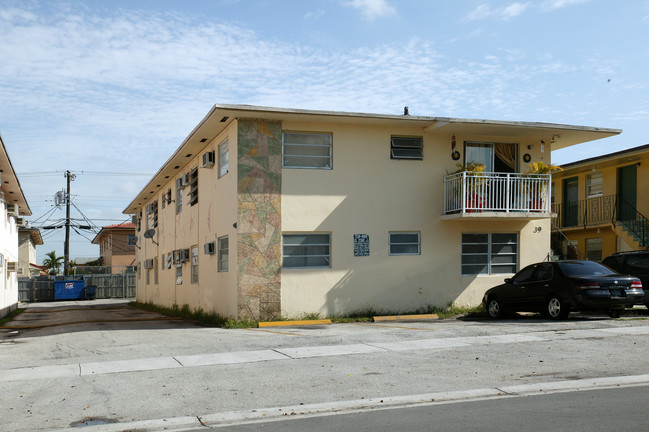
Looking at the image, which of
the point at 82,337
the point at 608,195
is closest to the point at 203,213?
the point at 82,337

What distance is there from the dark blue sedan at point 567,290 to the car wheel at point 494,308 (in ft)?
0.11

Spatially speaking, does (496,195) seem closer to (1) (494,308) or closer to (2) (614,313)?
(1) (494,308)

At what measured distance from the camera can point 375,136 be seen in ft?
61.6

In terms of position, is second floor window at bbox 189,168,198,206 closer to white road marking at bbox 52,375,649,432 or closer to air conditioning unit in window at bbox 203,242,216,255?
air conditioning unit in window at bbox 203,242,216,255

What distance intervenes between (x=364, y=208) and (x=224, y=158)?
4365 mm

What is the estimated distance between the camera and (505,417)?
22.5 ft

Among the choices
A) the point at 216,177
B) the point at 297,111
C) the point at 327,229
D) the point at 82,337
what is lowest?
the point at 82,337

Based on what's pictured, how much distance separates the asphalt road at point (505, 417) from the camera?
6.44 m

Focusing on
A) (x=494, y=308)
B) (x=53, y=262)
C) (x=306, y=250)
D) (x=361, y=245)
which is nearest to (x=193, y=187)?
(x=306, y=250)

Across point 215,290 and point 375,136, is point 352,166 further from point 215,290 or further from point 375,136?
point 215,290

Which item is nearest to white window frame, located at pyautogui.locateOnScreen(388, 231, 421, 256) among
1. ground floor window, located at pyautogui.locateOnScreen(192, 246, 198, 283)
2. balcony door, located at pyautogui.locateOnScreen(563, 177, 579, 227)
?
ground floor window, located at pyautogui.locateOnScreen(192, 246, 198, 283)

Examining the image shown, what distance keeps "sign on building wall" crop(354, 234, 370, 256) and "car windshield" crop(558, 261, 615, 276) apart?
510 cm

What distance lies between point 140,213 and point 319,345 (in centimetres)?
3121

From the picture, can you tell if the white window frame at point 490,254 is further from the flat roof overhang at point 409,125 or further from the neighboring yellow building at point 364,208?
the flat roof overhang at point 409,125
